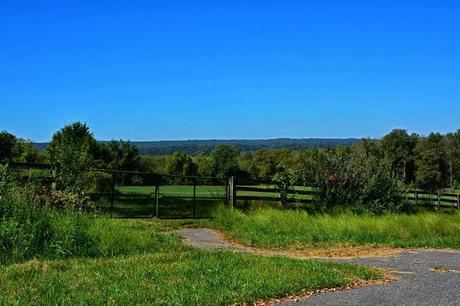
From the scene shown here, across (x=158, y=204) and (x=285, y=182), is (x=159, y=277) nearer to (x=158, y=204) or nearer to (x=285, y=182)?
(x=285, y=182)

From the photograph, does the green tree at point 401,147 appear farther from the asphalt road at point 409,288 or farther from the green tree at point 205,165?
the asphalt road at point 409,288

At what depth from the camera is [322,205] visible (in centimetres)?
2078

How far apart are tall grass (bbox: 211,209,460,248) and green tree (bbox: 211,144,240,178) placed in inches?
1903

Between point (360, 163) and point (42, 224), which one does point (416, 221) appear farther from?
point (42, 224)

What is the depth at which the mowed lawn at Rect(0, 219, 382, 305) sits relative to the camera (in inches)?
284

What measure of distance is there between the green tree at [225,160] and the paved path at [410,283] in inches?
2111

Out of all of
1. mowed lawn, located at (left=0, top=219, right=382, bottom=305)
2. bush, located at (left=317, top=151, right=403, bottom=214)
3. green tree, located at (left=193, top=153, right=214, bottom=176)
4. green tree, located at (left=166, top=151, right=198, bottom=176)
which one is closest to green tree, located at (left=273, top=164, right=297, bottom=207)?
bush, located at (left=317, top=151, right=403, bottom=214)

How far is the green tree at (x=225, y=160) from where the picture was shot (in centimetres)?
7012

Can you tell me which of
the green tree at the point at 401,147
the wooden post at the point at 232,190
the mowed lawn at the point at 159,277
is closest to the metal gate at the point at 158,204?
the wooden post at the point at 232,190

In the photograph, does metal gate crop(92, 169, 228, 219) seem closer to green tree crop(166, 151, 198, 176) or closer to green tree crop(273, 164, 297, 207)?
green tree crop(273, 164, 297, 207)

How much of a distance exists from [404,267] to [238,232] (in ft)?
19.5

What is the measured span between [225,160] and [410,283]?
65.9 meters

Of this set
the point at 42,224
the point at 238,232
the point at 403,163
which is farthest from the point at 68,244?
the point at 403,163

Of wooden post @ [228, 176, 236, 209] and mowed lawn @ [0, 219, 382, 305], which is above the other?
wooden post @ [228, 176, 236, 209]
